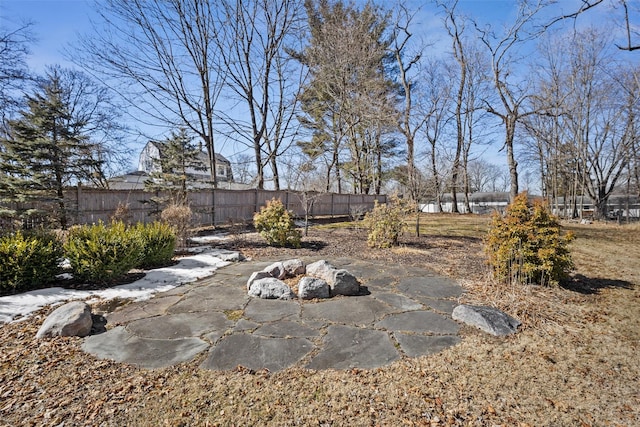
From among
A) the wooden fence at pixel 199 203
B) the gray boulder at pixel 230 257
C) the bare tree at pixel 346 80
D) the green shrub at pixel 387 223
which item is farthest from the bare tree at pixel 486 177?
the gray boulder at pixel 230 257

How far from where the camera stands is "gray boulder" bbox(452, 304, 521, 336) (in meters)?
2.64

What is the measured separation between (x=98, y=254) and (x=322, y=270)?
2.91m

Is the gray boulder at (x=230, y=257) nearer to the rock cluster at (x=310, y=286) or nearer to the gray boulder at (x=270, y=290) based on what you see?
the rock cluster at (x=310, y=286)

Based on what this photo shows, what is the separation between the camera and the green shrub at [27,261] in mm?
3260

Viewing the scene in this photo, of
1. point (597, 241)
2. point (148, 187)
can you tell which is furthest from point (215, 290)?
point (597, 241)

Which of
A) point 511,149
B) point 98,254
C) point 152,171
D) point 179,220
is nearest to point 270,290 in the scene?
point 98,254

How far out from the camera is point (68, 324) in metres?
2.48

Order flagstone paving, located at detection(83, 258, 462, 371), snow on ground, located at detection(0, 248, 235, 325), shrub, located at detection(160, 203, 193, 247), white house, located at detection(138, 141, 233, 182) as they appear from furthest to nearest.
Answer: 1. white house, located at detection(138, 141, 233, 182)
2. shrub, located at detection(160, 203, 193, 247)
3. snow on ground, located at detection(0, 248, 235, 325)
4. flagstone paving, located at detection(83, 258, 462, 371)

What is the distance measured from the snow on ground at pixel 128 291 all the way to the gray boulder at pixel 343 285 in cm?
212

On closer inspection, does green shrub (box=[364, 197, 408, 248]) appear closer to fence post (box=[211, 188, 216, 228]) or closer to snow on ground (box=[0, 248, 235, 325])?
snow on ground (box=[0, 248, 235, 325])

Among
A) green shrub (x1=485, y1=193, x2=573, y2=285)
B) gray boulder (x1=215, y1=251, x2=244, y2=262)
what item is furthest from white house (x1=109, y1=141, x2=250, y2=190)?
green shrub (x1=485, y1=193, x2=573, y2=285)

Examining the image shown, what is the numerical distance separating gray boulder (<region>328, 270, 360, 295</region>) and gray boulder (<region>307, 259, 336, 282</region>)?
13 cm

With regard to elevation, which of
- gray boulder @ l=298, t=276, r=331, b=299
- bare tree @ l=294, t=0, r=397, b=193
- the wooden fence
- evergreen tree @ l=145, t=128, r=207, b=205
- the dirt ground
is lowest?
the dirt ground

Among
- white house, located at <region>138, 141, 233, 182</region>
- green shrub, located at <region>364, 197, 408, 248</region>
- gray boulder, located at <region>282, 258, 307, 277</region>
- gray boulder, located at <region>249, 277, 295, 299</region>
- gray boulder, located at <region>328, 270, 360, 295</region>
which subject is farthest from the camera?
white house, located at <region>138, 141, 233, 182</region>
